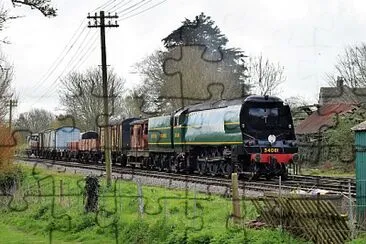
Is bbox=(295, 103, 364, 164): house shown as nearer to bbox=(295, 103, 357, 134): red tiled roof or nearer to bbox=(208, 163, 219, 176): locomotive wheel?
bbox=(295, 103, 357, 134): red tiled roof

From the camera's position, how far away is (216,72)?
2462 centimetres

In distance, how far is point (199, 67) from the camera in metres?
25.6

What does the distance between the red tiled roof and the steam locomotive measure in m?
7.66

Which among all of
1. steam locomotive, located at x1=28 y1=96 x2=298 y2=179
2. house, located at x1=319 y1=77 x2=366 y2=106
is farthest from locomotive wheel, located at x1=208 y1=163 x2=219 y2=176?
house, located at x1=319 y1=77 x2=366 y2=106

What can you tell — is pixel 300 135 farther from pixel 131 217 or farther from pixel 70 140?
pixel 131 217

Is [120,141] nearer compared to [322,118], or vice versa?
[322,118]

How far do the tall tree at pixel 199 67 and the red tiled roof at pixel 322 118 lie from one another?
6.46 meters

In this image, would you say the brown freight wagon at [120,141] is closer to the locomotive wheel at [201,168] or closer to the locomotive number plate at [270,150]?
the locomotive wheel at [201,168]

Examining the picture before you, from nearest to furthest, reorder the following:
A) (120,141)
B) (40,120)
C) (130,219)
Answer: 1. (130,219)
2. (120,141)
3. (40,120)

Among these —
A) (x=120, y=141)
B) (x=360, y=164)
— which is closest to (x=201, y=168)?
(x=360, y=164)

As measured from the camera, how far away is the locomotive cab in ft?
80.6

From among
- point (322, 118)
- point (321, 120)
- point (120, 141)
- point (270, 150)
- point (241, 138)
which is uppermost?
point (322, 118)

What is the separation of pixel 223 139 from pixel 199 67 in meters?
2.87

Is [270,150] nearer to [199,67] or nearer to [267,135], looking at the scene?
[267,135]
